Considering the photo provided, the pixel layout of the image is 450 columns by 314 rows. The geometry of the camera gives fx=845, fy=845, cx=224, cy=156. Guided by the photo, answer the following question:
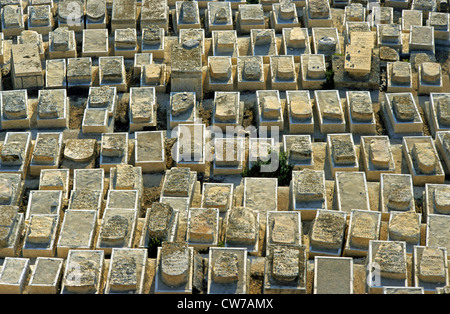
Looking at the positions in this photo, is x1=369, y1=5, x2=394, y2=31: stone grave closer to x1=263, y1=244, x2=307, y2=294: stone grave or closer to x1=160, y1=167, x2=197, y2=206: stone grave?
x1=160, y1=167, x2=197, y2=206: stone grave

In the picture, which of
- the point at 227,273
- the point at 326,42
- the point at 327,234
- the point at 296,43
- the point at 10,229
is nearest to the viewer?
the point at 227,273

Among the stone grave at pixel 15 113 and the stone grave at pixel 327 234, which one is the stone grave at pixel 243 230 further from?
the stone grave at pixel 15 113

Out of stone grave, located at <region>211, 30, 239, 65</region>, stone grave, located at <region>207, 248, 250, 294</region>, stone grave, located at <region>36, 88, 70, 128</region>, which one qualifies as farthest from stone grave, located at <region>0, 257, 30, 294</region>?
stone grave, located at <region>211, 30, 239, 65</region>

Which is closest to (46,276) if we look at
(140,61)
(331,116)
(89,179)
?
(89,179)

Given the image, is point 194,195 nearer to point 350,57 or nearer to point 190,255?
point 190,255

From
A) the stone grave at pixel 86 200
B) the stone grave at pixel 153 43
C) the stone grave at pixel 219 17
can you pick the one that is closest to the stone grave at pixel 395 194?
the stone grave at pixel 86 200

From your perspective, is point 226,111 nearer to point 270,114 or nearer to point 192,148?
point 270,114

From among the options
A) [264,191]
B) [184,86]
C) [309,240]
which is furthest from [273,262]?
[184,86]

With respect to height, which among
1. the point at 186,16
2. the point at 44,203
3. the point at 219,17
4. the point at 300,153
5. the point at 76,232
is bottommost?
the point at 76,232
